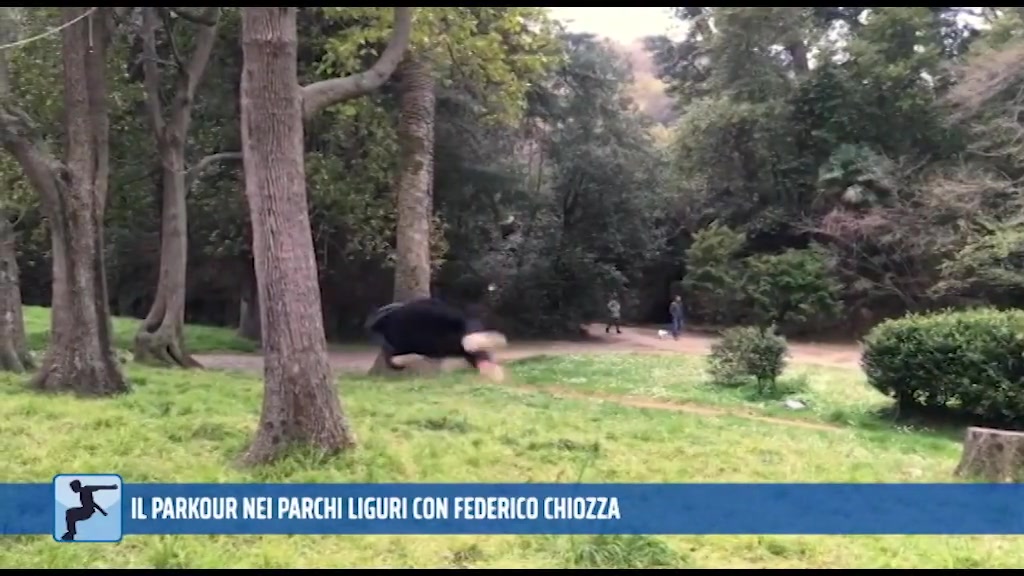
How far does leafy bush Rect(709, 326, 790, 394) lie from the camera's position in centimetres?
1376

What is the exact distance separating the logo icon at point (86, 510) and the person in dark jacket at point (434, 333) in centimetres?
163

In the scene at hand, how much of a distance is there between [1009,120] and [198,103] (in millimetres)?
16377

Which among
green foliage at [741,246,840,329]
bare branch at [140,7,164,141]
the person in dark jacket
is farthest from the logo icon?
green foliage at [741,246,840,329]

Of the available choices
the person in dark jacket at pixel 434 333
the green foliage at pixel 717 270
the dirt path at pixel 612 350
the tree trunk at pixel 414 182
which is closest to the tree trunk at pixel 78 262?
the tree trunk at pixel 414 182

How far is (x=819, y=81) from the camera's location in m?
26.8

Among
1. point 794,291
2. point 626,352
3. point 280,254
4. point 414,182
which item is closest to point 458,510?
point 280,254

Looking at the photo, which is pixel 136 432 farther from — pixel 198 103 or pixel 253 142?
pixel 198 103

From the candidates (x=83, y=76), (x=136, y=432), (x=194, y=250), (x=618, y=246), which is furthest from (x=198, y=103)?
(x=136, y=432)

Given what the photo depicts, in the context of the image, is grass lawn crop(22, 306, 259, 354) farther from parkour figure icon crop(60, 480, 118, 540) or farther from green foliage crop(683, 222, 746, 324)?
parkour figure icon crop(60, 480, 118, 540)

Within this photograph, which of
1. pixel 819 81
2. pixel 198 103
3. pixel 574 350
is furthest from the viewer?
pixel 819 81

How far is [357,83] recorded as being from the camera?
848cm

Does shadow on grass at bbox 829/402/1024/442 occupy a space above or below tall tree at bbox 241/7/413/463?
below

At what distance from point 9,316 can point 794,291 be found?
1908 centimetres

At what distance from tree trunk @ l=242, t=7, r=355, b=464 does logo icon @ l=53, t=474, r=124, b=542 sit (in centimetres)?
181
